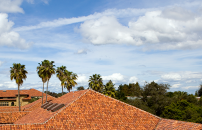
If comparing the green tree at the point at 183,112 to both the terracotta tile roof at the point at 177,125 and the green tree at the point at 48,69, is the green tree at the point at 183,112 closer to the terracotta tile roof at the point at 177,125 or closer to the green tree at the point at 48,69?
the terracotta tile roof at the point at 177,125

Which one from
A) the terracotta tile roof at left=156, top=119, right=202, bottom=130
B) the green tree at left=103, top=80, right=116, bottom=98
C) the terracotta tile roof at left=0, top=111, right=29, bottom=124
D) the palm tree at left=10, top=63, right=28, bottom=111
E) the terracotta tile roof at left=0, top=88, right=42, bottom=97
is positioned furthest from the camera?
the terracotta tile roof at left=0, top=88, right=42, bottom=97

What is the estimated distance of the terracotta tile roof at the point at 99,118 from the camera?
25469mm

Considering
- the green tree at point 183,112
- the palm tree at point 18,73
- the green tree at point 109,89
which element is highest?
the palm tree at point 18,73

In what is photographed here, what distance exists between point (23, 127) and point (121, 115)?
45.0 ft

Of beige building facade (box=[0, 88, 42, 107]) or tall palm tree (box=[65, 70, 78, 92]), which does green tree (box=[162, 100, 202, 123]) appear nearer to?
tall palm tree (box=[65, 70, 78, 92])

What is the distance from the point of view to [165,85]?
83.2m

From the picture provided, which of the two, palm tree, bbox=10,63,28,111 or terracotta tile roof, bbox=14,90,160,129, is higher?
palm tree, bbox=10,63,28,111

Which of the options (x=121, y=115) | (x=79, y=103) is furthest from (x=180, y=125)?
(x=79, y=103)

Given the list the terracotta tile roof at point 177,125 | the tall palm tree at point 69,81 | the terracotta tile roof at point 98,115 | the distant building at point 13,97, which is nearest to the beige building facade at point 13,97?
the distant building at point 13,97

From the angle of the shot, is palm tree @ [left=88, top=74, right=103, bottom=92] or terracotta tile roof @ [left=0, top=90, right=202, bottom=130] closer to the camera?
terracotta tile roof @ [left=0, top=90, right=202, bottom=130]

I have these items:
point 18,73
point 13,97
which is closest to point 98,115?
point 18,73

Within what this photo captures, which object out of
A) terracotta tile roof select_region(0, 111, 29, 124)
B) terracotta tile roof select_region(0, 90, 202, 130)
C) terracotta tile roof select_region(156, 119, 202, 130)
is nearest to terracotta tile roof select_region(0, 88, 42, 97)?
terracotta tile roof select_region(0, 111, 29, 124)

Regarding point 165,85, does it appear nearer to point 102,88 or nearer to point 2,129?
point 102,88

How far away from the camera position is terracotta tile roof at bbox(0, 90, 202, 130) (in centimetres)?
2547
